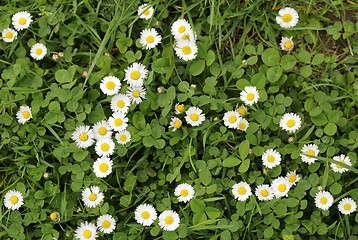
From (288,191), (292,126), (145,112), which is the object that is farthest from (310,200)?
(145,112)

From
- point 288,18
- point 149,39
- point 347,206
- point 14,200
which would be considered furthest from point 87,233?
point 288,18

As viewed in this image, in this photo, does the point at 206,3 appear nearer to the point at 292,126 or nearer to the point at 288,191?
Answer: the point at 292,126

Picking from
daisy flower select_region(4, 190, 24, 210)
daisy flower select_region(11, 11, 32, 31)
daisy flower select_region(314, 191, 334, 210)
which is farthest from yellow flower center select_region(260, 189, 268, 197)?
daisy flower select_region(11, 11, 32, 31)

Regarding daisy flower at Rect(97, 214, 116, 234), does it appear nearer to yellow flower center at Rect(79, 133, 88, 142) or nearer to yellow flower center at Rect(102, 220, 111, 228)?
yellow flower center at Rect(102, 220, 111, 228)

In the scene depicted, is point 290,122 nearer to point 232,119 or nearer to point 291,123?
point 291,123

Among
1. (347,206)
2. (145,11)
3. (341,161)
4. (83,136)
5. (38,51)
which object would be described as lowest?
(347,206)

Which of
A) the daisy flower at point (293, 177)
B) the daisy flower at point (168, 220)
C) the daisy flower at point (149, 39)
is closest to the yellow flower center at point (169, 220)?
the daisy flower at point (168, 220)
